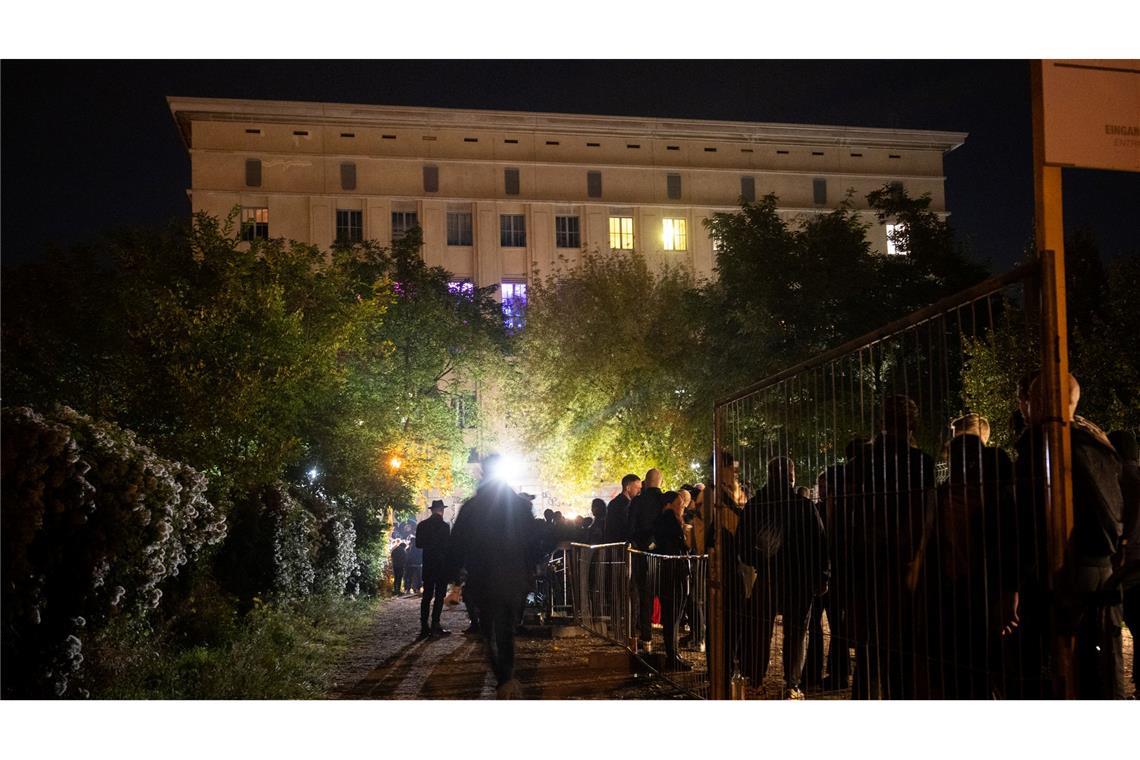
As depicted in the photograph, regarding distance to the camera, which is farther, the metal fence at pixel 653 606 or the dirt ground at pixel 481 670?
the metal fence at pixel 653 606

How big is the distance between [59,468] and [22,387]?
15.9 meters

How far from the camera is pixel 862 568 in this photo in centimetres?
597

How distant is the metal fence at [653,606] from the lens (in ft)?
35.5

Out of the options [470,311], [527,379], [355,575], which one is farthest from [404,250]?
[355,575]

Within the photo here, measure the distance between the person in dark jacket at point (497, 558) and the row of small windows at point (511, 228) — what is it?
188 ft

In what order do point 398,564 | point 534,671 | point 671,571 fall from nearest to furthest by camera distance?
point 671,571 → point 534,671 → point 398,564

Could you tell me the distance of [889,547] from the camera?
5602mm

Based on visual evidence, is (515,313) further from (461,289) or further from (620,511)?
(620,511)

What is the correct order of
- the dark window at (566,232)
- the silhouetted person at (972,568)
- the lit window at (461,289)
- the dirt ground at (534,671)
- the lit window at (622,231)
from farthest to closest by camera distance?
the lit window at (622,231) → the dark window at (566,232) → the lit window at (461,289) → the dirt ground at (534,671) → the silhouetted person at (972,568)

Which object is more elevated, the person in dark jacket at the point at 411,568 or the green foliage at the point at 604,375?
the green foliage at the point at 604,375

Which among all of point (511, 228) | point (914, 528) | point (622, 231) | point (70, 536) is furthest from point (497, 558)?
point (622, 231)

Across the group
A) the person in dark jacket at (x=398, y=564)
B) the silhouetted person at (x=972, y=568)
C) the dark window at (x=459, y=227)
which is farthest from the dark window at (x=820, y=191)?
the silhouetted person at (x=972, y=568)

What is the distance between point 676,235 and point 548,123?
34.6ft

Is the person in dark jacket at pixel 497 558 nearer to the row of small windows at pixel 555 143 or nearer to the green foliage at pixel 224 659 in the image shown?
the green foliage at pixel 224 659
